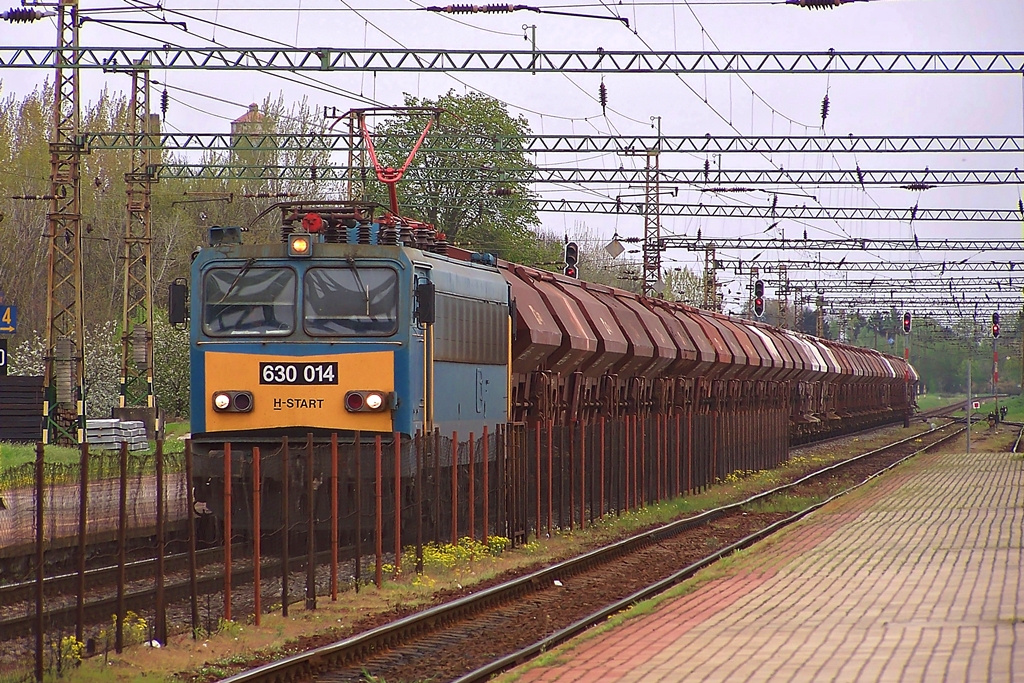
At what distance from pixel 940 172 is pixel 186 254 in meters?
33.2

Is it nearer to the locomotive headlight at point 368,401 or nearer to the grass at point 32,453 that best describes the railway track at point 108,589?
the locomotive headlight at point 368,401

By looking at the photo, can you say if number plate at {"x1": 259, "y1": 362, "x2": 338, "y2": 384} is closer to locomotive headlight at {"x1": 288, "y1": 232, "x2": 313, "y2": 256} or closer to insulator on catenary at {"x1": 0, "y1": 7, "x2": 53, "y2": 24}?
locomotive headlight at {"x1": 288, "y1": 232, "x2": 313, "y2": 256}

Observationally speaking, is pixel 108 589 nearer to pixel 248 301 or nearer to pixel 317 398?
pixel 317 398

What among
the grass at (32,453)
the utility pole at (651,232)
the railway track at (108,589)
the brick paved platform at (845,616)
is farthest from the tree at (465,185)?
the railway track at (108,589)

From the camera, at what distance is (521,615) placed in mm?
13227

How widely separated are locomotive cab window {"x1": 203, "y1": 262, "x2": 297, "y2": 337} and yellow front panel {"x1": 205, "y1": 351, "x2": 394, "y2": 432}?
450 millimetres

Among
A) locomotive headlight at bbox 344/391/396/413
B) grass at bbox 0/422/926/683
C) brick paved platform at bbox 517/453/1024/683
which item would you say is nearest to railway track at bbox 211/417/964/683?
grass at bbox 0/422/926/683

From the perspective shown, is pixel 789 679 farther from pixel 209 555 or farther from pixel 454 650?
pixel 209 555

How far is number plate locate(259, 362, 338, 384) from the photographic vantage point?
15391 millimetres

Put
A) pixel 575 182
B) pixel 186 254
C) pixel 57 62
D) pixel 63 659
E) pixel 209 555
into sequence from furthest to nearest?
pixel 186 254, pixel 575 182, pixel 57 62, pixel 209 555, pixel 63 659

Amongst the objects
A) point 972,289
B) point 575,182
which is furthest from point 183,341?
point 972,289

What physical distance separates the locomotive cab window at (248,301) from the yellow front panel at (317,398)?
0.45 metres

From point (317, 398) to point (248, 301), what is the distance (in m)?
1.48

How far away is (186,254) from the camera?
58.2m
